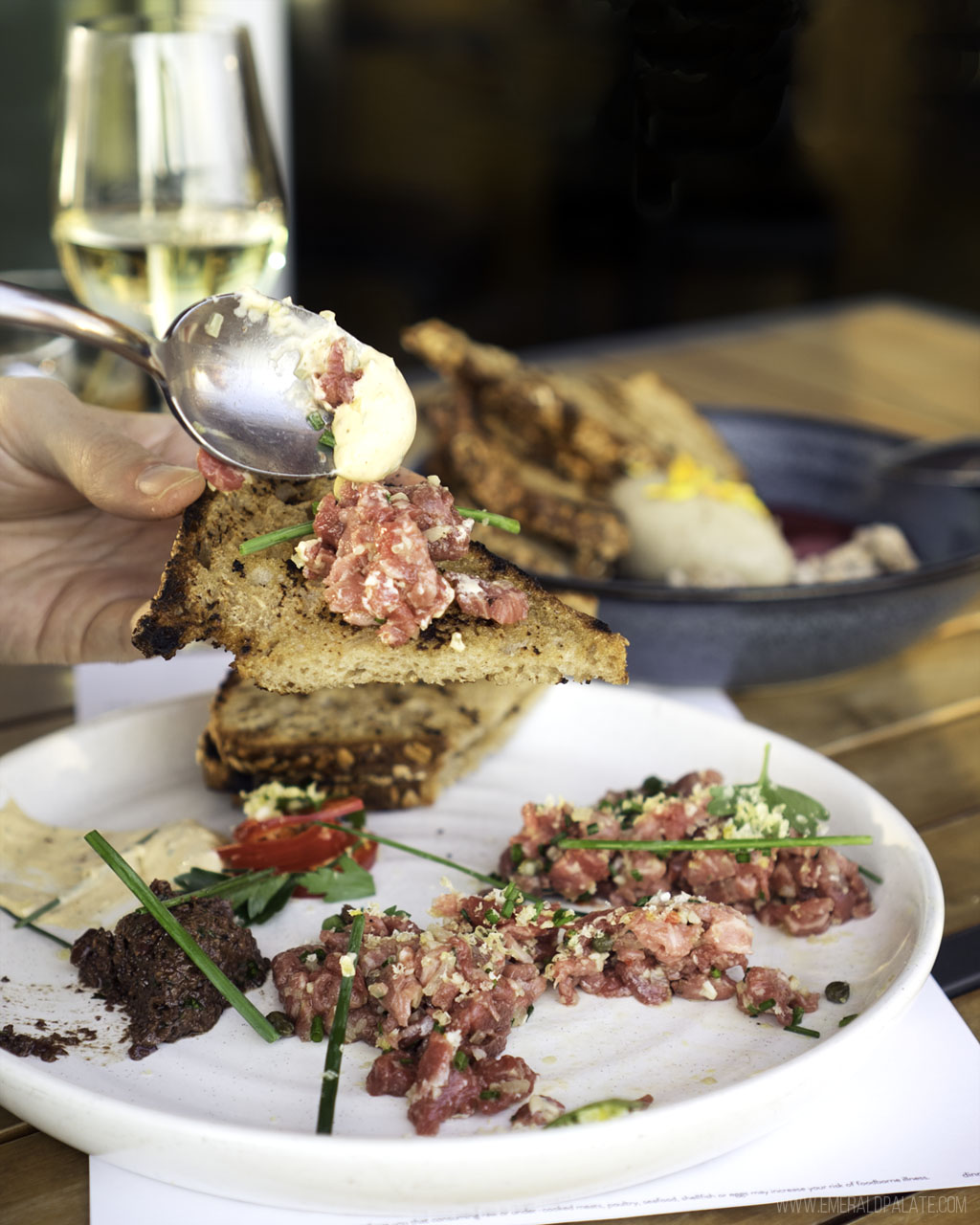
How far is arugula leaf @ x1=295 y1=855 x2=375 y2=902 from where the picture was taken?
1.73 m

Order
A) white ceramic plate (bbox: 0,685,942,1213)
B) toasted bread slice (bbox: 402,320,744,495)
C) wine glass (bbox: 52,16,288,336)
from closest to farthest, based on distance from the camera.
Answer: white ceramic plate (bbox: 0,685,942,1213) < wine glass (bbox: 52,16,288,336) < toasted bread slice (bbox: 402,320,744,495)

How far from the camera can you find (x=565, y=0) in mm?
7590

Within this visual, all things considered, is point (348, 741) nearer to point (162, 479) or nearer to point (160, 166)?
point (162, 479)

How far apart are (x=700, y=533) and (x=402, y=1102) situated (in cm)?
166

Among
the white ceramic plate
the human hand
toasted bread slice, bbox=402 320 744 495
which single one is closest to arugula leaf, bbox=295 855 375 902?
the white ceramic plate

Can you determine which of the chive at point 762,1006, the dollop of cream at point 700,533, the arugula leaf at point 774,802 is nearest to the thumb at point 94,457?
the arugula leaf at point 774,802

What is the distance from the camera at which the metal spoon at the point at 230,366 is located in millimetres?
1583

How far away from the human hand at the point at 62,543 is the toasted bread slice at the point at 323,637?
46 cm

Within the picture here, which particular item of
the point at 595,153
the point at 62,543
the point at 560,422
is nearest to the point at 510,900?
the point at 62,543

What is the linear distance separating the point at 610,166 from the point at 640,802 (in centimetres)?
704

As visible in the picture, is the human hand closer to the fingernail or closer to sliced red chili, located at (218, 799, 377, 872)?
the fingernail

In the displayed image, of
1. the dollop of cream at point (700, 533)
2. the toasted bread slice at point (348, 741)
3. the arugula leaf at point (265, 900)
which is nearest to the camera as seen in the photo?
the arugula leaf at point (265, 900)

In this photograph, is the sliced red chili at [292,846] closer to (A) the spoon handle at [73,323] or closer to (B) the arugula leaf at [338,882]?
(B) the arugula leaf at [338,882]

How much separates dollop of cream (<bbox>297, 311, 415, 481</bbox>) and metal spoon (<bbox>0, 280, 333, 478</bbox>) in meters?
0.07
